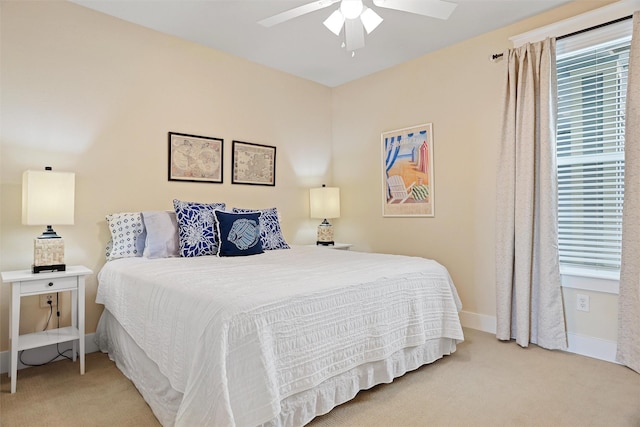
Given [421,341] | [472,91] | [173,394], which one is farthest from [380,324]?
[472,91]

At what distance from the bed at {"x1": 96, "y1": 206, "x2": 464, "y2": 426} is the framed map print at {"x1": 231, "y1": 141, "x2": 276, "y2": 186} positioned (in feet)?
4.46

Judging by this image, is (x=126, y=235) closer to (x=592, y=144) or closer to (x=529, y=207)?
(x=529, y=207)

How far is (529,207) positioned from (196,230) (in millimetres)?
2600

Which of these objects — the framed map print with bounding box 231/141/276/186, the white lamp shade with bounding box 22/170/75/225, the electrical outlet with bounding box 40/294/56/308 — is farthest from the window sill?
the electrical outlet with bounding box 40/294/56/308

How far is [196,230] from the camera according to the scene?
3.03 metres

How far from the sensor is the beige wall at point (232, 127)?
8.98 feet

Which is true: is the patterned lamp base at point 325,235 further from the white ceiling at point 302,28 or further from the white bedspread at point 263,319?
the white ceiling at point 302,28

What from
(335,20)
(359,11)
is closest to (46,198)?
(335,20)

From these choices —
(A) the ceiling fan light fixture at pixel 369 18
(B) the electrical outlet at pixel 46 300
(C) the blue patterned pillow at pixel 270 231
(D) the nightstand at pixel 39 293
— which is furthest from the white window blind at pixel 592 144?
(B) the electrical outlet at pixel 46 300

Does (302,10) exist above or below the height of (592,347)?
above

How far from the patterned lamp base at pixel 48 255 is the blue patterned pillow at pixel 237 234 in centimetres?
105

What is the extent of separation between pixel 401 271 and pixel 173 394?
1.43 metres

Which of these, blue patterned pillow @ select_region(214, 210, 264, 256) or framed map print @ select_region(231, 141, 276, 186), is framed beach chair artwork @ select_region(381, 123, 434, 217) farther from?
blue patterned pillow @ select_region(214, 210, 264, 256)

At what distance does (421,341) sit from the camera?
92.7 inches
